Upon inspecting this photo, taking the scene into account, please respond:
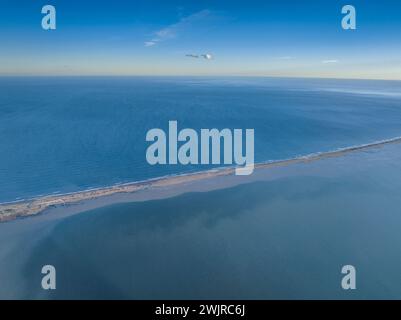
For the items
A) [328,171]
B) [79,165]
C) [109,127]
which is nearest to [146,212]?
[79,165]

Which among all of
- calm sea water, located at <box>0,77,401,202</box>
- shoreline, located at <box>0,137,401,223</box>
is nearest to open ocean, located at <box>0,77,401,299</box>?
calm sea water, located at <box>0,77,401,202</box>

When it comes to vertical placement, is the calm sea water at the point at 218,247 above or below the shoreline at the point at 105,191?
below

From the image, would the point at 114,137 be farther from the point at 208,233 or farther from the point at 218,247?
the point at 218,247

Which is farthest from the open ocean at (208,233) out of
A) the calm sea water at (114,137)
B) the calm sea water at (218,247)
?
the calm sea water at (114,137)

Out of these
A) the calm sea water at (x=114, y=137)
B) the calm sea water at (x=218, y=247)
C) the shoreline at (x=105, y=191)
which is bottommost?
the calm sea water at (x=218, y=247)

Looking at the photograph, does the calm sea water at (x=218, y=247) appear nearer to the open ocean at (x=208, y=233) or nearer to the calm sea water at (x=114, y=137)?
the open ocean at (x=208, y=233)

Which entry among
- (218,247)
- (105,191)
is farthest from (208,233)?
(105,191)

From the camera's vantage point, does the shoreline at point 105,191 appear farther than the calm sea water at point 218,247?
Yes

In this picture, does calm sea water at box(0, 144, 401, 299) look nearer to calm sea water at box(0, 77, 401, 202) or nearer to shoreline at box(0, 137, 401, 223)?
shoreline at box(0, 137, 401, 223)

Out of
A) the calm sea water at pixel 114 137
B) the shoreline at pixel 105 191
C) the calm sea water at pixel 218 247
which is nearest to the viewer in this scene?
the calm sea water at pixel 218 247

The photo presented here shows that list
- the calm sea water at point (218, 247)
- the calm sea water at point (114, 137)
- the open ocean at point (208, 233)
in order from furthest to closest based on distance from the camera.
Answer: the calm sea water at point (114, 137) → the open ocean at point (208, 233) → the calm sea water at point (218, 247)
